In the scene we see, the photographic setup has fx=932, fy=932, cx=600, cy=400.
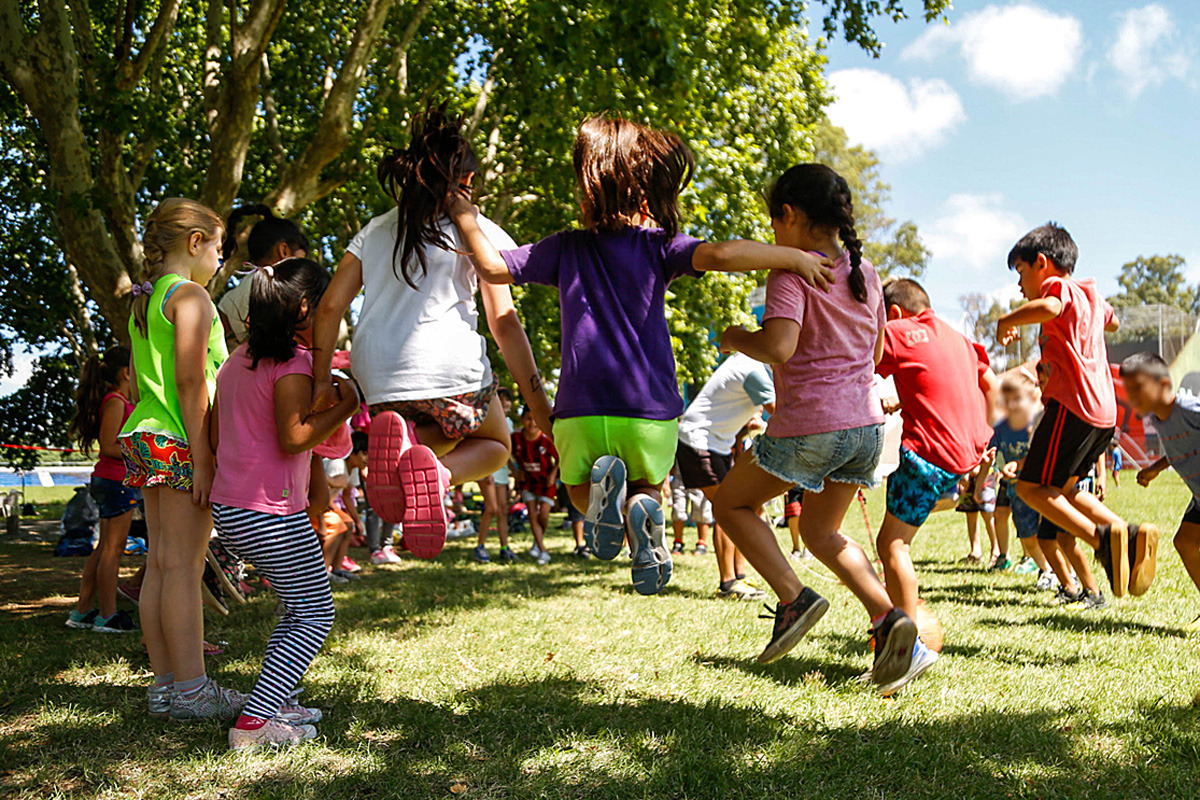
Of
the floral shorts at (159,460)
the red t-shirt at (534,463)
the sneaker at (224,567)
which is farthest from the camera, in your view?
the red t-shirt at (534,463)

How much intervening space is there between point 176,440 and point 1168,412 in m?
5.04

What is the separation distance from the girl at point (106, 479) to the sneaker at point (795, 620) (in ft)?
14.2

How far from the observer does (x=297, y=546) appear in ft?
12.3

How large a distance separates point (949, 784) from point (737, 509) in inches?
50.1

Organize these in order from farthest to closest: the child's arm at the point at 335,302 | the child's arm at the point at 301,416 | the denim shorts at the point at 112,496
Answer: the denim shorts at the point at 112,496 → the child's arm at the point at 301,416 → the child's arm at the point at 335,302

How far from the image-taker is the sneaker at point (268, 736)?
3.66 m

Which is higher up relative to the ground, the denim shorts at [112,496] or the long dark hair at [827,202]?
the long dark hair at [827,202]

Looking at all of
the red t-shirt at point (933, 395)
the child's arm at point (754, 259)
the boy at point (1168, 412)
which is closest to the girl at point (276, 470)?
the child's arm at point (754, 259)

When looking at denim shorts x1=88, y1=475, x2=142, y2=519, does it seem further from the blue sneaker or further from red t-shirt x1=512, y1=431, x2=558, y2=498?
red t-shirt x1=512, y1=431, x2=558, y2=498

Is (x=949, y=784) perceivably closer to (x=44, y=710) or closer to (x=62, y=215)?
(x=44, y=710)

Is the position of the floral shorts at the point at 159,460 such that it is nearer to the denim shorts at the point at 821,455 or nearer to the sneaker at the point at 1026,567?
the denim shorts at the point at 821,455

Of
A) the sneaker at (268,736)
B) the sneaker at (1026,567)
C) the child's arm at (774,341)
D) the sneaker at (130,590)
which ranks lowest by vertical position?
the sneaker at (1026,567)

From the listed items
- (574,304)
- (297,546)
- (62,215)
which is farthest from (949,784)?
(62,215)

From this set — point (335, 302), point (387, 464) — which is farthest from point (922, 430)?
point (335, 302)
